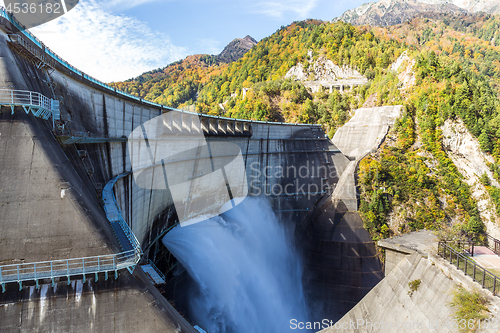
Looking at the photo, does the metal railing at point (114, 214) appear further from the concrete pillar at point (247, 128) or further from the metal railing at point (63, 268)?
the concrete pillar at point (247, 128)

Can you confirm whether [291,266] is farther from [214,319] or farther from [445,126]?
[445,126]

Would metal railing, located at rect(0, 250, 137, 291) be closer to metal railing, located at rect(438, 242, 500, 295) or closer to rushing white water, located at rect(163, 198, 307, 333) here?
rushing white water, located at rect(163, 198, 307, 333)

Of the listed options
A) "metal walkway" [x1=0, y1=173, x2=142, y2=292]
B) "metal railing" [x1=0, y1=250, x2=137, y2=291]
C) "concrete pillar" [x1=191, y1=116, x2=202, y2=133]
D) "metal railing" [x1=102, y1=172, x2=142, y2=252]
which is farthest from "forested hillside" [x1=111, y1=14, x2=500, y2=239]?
"metal railing" [x1=0, y1=250, x2=137, y2=291]

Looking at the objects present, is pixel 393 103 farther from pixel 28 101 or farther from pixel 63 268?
pixel 63 268

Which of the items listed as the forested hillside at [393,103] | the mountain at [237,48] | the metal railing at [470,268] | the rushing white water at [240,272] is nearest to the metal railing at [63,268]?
the rushing white water at [240,272]

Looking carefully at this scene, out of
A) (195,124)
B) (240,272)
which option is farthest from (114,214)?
(240,272)

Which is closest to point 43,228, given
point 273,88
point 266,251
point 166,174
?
point 166,174
